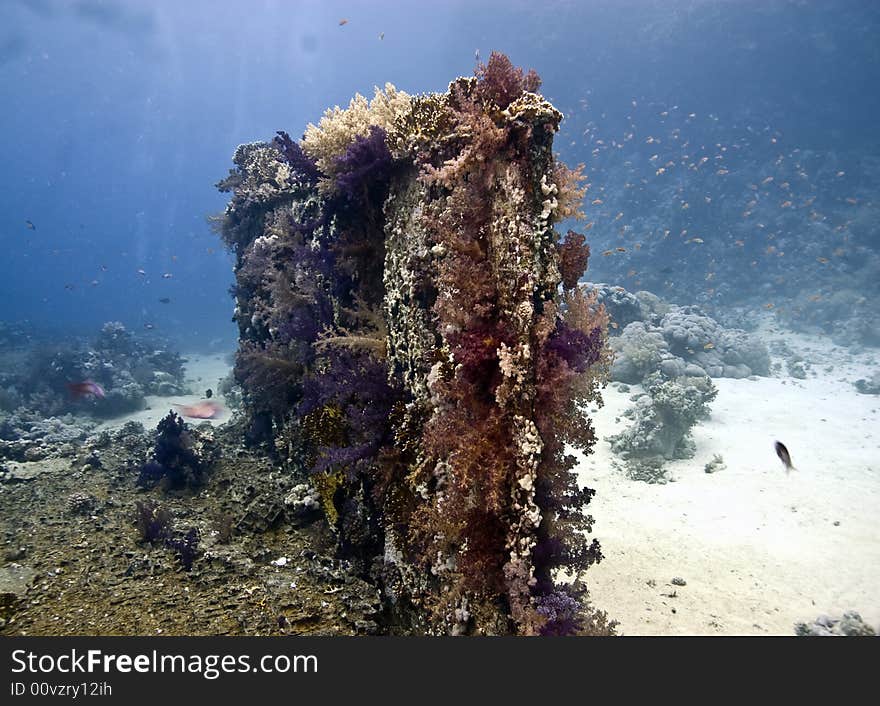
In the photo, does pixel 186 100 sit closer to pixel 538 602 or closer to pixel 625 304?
pixel 625 304

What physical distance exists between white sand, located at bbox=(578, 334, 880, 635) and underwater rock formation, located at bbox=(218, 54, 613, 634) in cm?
200

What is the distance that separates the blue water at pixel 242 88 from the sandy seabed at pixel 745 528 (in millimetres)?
22979

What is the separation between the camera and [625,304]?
61.7 feet

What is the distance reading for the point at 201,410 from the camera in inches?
643

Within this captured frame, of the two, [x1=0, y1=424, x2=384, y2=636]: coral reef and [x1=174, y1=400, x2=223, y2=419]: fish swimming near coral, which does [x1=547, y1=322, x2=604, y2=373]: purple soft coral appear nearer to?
[x1=0, y1=424, x2=384, y2=636]: coral reef

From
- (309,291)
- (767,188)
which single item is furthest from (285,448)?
(767,188)

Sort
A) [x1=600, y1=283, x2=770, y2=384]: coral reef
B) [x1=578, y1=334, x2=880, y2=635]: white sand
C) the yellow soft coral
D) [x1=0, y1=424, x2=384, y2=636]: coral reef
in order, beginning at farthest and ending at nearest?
[x1=600, y1=283, x2=770, y2=384]: coral reef → the yellow soft coral → [x1=578, y1=334, x2=880, y2=635]: white sand → [x1=0, y1=424, x2=384, y2=636]: coral reef

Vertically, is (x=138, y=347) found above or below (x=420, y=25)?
below

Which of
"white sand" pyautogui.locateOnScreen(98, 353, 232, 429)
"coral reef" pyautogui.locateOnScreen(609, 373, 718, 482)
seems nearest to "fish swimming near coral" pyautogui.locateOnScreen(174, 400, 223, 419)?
"white sand" pyautogui.locateOnScreen(98, 353, 232, 429)

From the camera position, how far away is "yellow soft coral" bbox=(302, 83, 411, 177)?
5.21 m

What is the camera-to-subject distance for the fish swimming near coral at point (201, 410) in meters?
15.7

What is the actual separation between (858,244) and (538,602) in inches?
1441

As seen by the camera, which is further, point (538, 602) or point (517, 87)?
point (517, 87)

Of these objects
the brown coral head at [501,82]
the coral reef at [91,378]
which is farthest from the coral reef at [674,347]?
the coral reef at [91,378]
